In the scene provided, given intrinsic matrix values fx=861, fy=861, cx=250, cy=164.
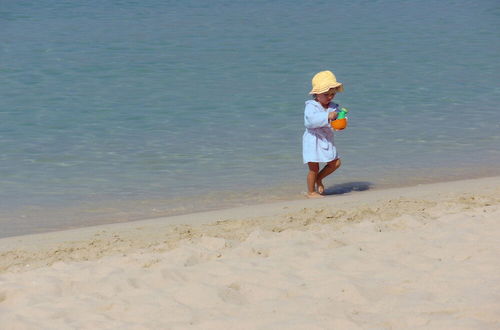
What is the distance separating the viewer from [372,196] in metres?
7.78

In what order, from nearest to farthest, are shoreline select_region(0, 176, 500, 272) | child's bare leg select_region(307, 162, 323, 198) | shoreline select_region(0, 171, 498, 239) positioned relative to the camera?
shoreline select_region(0, 176, 500, 272), shoreline select_region(0, 171, 498, 239), child's bare leg select_region(307, 162, 323, 198)

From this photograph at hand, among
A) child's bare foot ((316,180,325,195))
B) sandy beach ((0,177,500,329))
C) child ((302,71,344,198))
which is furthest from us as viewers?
child's bare foot ((316,180,325,195))

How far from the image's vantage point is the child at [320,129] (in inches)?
296

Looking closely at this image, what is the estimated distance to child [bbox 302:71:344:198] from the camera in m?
7.51

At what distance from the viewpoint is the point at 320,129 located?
7766 mm

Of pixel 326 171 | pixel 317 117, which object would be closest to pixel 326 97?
pixel 317 117

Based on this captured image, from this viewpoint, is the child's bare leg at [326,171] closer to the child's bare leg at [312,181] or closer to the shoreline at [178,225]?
the child's bare leg at [312,181]

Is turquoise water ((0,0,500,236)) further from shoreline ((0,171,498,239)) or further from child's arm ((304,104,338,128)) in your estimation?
child's arm ((304,104,338,128))

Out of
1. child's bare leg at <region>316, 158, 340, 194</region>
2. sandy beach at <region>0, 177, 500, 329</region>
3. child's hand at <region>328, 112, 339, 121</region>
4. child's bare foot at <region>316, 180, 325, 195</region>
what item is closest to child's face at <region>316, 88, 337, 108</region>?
child's hand at <region>328, 112, 339, 121</region>

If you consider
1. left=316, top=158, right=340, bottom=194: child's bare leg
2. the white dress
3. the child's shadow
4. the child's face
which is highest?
the child's face

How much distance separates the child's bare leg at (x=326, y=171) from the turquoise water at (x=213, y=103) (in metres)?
0.28

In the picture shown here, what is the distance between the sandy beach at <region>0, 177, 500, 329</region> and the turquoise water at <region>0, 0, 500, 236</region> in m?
1.27

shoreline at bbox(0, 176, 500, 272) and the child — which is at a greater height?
the child

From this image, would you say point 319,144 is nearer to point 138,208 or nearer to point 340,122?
point 340,122
